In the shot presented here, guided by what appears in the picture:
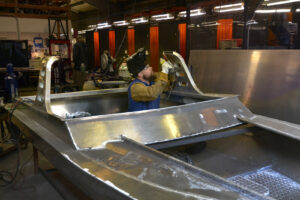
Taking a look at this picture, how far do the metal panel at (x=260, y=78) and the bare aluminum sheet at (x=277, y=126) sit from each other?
1702 millimetres

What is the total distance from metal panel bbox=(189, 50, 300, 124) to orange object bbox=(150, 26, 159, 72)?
6000 mm

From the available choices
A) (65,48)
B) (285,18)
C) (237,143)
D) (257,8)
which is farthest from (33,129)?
(65,48)

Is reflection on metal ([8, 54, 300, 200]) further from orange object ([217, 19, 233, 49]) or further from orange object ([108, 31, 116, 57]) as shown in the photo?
orange object ([108, 31, 116, 57])

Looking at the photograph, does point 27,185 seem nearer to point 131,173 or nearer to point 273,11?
point 131,173

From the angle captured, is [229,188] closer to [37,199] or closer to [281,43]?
[37,199]

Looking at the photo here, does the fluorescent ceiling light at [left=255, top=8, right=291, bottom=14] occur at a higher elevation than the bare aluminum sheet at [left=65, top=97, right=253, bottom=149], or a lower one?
higher

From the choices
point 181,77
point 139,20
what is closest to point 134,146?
point 181,77

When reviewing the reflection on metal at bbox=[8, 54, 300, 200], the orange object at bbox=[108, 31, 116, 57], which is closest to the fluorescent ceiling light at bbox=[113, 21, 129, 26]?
the orange object at bbox=[108, 31, 116, 57]

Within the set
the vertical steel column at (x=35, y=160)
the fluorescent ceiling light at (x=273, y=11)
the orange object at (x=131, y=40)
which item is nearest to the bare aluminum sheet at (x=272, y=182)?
the vertical steel column at (x=35, y=160)

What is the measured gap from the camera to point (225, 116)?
6.91 ft

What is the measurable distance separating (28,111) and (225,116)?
165 cm

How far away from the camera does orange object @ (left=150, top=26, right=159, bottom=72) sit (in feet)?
35.3

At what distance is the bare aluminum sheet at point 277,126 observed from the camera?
69.7 inches

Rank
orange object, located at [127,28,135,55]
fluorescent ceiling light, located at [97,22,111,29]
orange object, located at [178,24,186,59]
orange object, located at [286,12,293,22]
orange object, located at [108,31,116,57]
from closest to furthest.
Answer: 1. orange object, located at [286,12,293,22]
2. orange object, located at [178,24,186,59]
3. orange object, located at [127,28,135,55]
4. orange object, located at [108,31,116,57]
5. fluorescent ceiling light, located at [97,22,111,29]
